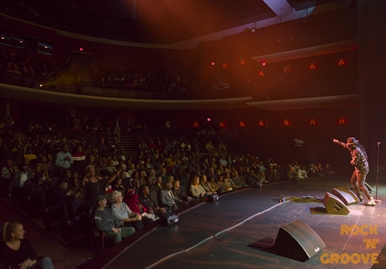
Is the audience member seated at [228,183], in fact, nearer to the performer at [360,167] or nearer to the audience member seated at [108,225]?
the performer at [360,167]

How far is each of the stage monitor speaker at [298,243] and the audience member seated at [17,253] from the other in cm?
247

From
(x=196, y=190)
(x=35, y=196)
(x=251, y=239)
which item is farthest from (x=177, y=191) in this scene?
(x=251, y=239)

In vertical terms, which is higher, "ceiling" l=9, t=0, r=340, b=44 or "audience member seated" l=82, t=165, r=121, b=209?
"ceiling" l=9, t=0, r=340, b=44

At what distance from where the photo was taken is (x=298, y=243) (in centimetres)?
313

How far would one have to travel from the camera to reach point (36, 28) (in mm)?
15531

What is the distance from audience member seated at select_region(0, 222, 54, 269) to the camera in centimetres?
278

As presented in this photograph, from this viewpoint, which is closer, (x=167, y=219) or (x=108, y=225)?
(x=108, y=225)

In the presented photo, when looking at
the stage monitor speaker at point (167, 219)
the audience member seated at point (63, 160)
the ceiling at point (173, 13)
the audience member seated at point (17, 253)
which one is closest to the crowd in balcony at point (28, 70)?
the ceiling at point (173, 13)

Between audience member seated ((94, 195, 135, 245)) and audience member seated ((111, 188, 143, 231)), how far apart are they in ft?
0.47

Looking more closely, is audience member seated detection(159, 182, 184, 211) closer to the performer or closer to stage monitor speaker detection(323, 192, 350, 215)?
stage monitor speaker detection(323, 192, 350, 215)

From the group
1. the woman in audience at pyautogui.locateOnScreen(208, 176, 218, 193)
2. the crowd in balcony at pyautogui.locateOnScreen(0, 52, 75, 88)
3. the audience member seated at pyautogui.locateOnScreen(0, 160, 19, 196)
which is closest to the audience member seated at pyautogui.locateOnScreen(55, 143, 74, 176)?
the audience member seated at pyautogui.locateOnScreen(0, 160, 19, 196)

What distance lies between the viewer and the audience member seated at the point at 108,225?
3828 millimetres

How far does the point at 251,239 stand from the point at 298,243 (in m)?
0.76

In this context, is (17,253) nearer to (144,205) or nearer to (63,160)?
(144,205)
